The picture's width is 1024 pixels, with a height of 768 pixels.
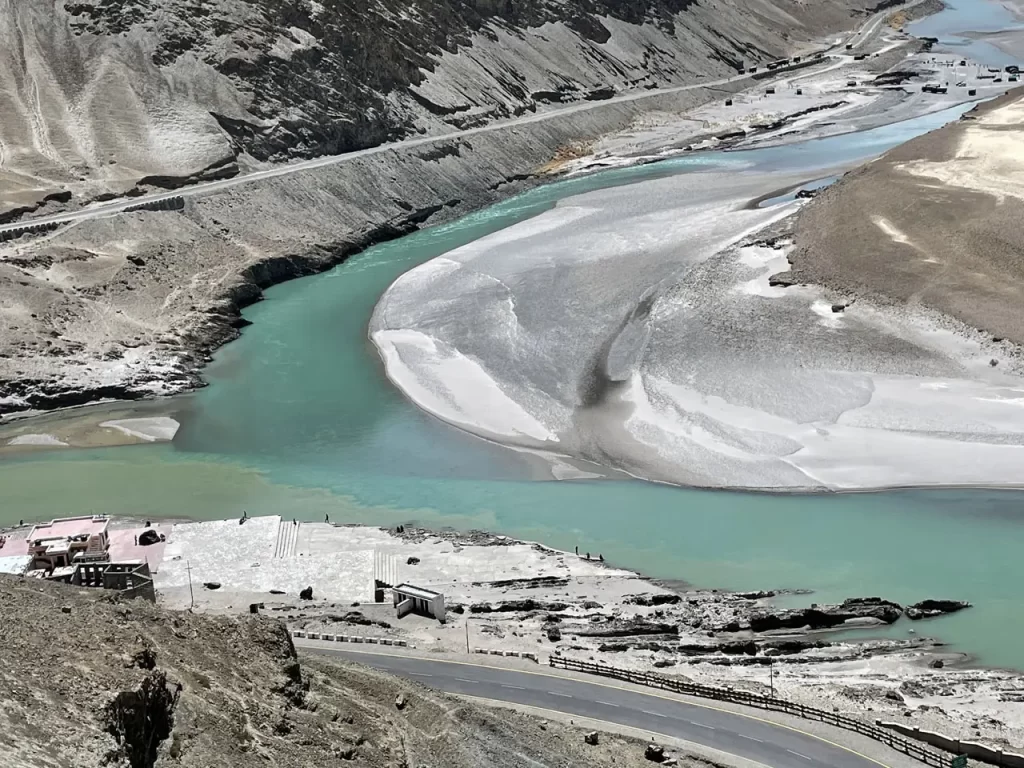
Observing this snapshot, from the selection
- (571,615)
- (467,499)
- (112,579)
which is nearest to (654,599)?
(571,615)

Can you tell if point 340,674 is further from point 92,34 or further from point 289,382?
point 92,34

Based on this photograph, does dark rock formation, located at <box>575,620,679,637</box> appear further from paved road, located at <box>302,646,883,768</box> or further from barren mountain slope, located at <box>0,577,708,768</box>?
barren mountain slope, located at <box>0,577,708,768</box>

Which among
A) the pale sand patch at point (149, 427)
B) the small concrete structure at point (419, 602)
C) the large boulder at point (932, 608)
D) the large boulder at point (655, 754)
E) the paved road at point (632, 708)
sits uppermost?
the pale sand patch at point (149, 427)

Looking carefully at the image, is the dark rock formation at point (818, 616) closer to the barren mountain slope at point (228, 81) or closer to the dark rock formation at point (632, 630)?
the dark rock formation at point (632, 630)

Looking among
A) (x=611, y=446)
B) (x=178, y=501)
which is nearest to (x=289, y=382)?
(x=178, y=501)

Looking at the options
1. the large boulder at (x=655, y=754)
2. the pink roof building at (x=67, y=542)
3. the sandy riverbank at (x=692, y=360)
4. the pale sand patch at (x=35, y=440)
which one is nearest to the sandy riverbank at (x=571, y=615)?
the pink roof building at (x=67, y=542)

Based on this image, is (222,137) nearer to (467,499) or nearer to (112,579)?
(467,499)
